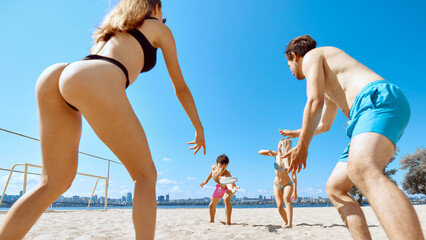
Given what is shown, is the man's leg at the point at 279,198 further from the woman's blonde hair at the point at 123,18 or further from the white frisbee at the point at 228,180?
the woman's blonde hair at the point at 123,18

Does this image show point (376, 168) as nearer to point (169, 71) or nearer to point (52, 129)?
point (169, 71)

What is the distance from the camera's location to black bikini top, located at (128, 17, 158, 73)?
1548mm

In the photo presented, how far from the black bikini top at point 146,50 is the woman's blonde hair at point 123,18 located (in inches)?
2.0

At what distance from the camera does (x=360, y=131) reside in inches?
64.0

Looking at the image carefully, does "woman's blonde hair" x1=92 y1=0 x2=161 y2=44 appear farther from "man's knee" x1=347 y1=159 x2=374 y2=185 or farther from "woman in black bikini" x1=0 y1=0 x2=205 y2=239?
"man's knee" x1=347 y1=159 x2=374 y2=185

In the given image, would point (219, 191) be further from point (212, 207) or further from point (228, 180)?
point (228, 180)

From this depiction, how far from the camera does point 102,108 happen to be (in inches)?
50.8

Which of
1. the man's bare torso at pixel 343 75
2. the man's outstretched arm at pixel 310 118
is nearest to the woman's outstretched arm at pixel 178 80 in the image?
the man's outstretched arm at pixel 310 118

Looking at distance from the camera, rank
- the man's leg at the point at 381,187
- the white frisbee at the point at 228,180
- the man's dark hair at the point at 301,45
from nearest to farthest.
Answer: the man's leg at the point at 381,187 → the man's dark hair at the point at 301,45 → the white frisbee at the point at 228,180

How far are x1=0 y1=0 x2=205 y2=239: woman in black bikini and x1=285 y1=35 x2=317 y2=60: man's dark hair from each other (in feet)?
4.12

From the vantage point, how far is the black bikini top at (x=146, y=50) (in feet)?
5.08

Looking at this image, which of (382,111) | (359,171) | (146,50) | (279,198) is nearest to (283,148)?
(279,198)

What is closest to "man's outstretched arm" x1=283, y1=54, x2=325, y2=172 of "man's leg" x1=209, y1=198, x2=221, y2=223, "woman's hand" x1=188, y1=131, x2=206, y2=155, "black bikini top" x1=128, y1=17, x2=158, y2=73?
"woman's hand" x1=188, y1=131, x2=206, y2=155

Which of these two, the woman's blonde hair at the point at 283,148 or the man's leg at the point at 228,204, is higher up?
the woman's blonde hair at the point at 283,148
